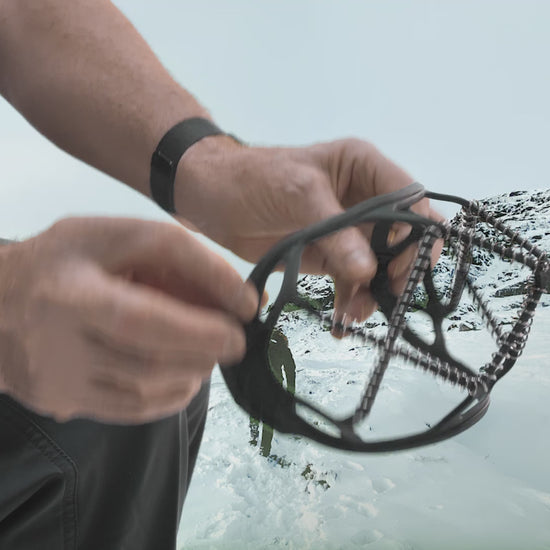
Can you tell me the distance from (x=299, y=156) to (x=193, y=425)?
22.5 inches

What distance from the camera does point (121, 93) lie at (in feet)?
3.73

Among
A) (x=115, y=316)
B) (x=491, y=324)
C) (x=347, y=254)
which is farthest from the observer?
(x=491, y=324)

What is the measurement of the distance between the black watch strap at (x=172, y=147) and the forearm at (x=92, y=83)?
0.02 metres

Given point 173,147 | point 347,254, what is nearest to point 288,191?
point 347,254

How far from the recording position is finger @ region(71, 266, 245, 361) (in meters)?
0.47

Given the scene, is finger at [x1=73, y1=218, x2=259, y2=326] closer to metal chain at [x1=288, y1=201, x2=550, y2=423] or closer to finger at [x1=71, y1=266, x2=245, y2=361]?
finger at [x1=71, y1=266, x2=245, y2=361]

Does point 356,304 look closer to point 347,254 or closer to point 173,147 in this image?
point 347,254

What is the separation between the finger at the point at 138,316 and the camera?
18.6 inches

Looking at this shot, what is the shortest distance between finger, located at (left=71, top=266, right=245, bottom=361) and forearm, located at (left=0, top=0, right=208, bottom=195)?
67 centimetres

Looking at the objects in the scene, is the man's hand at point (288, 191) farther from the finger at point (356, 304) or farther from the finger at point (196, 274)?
the finger at point (196, 274)

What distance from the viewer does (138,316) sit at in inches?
18.8

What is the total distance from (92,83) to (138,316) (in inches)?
33.4

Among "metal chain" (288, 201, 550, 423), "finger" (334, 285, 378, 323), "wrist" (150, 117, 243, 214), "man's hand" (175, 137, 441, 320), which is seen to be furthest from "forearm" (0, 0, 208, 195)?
"metal chain" (288, 201, 550, 423)

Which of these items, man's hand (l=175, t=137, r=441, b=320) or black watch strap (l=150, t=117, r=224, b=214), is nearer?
man's hand (l=175, t=137, r=441, b=320)
